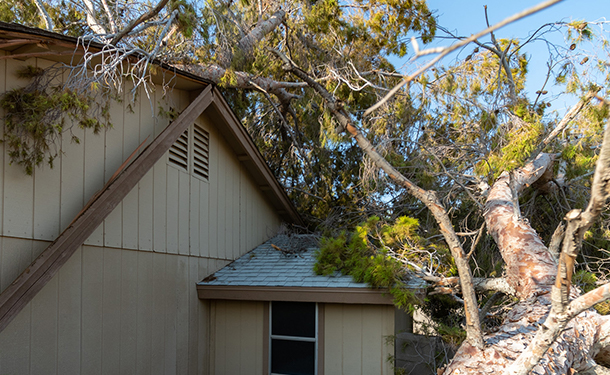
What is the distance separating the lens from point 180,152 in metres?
7.74

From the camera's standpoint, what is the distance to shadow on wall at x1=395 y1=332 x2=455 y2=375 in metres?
6.77

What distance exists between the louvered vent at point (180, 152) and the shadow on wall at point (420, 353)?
440 centimetres

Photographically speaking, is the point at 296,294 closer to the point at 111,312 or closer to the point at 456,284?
the point at 456,284

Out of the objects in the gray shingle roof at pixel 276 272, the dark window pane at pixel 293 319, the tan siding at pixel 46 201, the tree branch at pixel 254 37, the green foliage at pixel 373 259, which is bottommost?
the dark window pane at pixel 293 319

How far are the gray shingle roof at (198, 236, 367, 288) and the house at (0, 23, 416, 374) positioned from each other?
11cm

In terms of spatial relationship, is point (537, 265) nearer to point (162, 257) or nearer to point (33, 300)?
point (162, 257)

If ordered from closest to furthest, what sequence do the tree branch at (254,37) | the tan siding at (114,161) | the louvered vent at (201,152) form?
the tan siding at (114,161)
the louvered vent at (201,152)
the tree branch at (254,37)

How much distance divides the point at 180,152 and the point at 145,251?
71.1 inches

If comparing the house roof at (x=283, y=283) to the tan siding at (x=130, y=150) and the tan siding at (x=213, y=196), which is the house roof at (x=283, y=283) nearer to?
the tan siding at (x=213, y=196)

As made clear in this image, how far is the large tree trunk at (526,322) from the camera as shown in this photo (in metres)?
4.50

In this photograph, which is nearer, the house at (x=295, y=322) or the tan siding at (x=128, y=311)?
the tan siding at (x=128, y=311)

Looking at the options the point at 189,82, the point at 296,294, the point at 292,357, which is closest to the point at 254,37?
the point at 189,82

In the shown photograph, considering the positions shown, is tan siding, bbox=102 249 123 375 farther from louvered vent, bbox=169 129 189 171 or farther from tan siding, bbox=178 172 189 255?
louvered vent, bbox=169 129 189 171

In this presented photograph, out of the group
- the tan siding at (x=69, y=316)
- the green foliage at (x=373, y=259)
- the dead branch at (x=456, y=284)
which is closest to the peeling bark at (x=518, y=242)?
the dead branch at (x=456, y=284)
